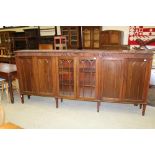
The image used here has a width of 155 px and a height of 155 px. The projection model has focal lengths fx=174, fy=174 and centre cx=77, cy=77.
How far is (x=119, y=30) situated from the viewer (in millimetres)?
5500

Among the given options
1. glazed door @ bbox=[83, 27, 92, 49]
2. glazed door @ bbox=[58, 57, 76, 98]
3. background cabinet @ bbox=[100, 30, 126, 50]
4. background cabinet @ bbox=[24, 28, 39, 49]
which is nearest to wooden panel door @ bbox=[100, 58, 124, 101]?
glazed door @ bbox=[58, 57, 76, 98]

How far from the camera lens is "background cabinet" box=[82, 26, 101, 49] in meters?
5.68

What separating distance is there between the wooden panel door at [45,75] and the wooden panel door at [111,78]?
2.84 ft

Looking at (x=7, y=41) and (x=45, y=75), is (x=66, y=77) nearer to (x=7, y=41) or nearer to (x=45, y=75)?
(x=45, y=75)

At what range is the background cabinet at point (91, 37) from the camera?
568cm

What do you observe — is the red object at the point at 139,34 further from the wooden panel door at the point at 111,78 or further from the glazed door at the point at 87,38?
the wooden panel door at the point at 111,78

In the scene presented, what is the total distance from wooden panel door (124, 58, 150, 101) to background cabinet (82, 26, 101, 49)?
10.5ft

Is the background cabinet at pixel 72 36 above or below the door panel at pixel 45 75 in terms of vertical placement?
above

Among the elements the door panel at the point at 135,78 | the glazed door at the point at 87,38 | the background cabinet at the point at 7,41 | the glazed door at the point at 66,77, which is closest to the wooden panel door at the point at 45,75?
the glazed door at the point at 66,77

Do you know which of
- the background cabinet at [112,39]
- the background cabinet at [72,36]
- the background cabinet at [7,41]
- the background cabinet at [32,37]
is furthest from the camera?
the background cabinet at [7,41]

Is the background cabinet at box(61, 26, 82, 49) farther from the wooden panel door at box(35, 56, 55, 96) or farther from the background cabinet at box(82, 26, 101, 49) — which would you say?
the wooden panel door at box(35, 56, 55, 96)

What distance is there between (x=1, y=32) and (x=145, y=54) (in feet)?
19.0

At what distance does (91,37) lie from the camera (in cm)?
575
